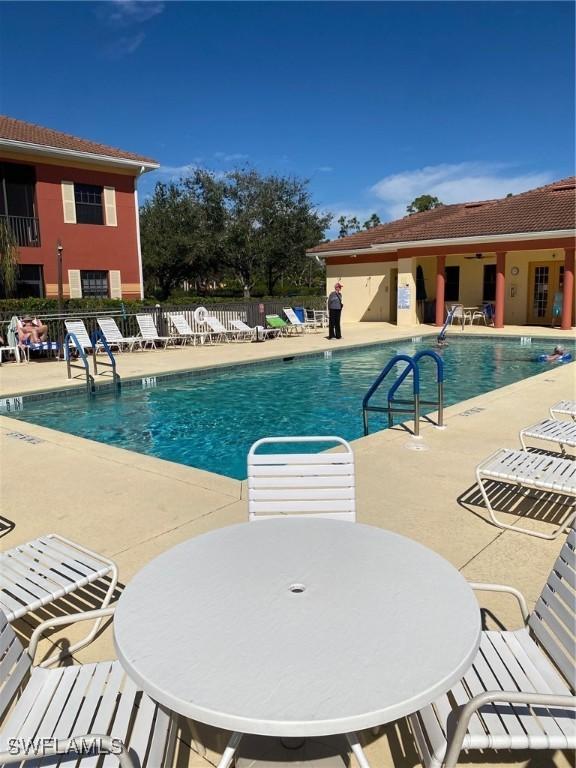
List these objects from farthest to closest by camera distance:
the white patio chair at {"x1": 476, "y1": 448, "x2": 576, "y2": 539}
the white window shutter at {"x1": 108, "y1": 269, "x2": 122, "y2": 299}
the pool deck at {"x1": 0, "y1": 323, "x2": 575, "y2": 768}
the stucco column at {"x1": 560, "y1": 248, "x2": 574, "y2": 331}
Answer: the white window shutter at {"x1": 108, "y1": 269, "x2": 122, "y2": 299}, the stucco column at {"x1": 560, "y1": 248, "x2": 574, "y2": 331}, the white patio chair at {"x1": 476, "y1": 448, "x2": 576, "y2": 539}, the pool deck at {"x1": 0, "y1": 323, "x2": 575, "y2": 768}

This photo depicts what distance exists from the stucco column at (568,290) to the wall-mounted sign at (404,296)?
5660 millimetres

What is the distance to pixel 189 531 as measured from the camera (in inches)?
156

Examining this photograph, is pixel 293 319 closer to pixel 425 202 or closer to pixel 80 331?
pixel 80 331

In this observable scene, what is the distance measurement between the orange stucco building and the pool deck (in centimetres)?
1435

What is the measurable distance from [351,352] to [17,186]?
13.3 meters

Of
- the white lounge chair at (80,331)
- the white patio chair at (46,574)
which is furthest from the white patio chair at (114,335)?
the white patio chair at (46,574)

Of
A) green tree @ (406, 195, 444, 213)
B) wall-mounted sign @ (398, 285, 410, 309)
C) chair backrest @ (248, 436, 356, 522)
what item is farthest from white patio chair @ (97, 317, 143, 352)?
green tree @ (406, 195, 444, 213)

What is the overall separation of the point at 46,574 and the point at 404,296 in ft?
68.9

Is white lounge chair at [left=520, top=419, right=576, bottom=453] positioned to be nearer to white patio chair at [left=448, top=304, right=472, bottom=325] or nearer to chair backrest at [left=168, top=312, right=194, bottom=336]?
chair backrest at [left=168, top=312, right=194, bottom=336]

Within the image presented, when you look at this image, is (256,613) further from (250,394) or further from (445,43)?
(445,43)

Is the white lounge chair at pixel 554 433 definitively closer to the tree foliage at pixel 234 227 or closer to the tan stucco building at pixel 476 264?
the tan stucco building at pixel 476 264

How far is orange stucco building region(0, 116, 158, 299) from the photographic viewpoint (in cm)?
1941

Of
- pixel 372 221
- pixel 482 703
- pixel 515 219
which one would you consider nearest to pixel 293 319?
pixel 515 219

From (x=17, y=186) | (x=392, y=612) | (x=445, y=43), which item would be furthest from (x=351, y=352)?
(x=392, y=612)
